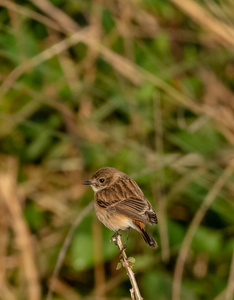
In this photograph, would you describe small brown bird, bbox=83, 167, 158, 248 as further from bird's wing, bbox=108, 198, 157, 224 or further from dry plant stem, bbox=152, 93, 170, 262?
dry plant stem, bbox=152, 93, 170, 262

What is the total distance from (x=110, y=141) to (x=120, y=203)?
2.03 meters

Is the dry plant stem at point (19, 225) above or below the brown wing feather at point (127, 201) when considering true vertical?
above

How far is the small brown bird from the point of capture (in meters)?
2.62

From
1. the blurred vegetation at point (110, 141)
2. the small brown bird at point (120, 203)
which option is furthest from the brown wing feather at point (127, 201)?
the blurred vegetation at point (110, 141)

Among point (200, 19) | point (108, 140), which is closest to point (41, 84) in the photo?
point (108, 140)

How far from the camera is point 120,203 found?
2799mm

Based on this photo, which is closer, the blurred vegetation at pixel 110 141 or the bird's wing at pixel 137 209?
the bird's wing at pixel 137 209

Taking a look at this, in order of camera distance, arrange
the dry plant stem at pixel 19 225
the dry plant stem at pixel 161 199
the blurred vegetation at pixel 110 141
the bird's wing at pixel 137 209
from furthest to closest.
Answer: the dry plant stem at pixel 19 225
the blurred vegetation at pixel 110 141
the dry plant stem at pixel 161 199
the bird's wing at pixel 137 209

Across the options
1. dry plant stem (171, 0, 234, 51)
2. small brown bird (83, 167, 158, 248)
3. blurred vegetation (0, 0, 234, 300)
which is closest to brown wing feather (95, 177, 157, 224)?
small brown bird (83, 167, 158, 248)

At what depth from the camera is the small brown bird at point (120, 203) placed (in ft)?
8.59

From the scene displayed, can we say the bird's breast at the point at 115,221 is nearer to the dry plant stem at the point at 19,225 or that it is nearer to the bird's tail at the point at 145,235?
the bird's tail at the point at 145,235

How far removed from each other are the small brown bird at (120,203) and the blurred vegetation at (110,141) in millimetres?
1169

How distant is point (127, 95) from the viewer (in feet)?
15.1

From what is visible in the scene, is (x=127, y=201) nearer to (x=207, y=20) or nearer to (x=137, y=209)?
(x=137, y=209)
